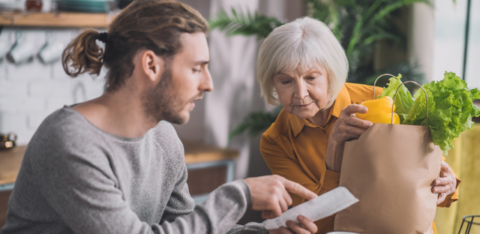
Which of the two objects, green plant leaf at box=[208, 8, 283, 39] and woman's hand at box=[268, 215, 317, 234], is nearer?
woman's hand at box=[268, 215, 317, 234]

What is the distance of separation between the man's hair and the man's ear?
0.01 meters

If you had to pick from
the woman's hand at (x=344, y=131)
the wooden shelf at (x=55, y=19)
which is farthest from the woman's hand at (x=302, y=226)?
the wooden shelf at (x=55, y=19)

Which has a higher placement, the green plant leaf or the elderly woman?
the green plant leaf

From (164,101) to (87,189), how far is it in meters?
0.26

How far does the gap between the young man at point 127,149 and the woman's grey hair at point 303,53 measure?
1.04 feet

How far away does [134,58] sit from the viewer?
0.98 meters

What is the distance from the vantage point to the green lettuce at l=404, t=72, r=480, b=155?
3.06 feet

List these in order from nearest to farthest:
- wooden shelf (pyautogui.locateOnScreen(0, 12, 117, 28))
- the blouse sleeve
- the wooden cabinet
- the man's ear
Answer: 1. the man's ear
2. the blouse sleeve
3. wooden shelf (pyautogui.locateOnScreen(0, 12, 117, 28))
4. the wooden cabinet

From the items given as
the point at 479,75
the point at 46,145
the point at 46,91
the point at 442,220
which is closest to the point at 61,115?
the point at 46,145

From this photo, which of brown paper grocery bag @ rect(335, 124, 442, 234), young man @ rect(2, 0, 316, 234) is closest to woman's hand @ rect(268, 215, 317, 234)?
young man @ rect(2, 0, 316, 234)

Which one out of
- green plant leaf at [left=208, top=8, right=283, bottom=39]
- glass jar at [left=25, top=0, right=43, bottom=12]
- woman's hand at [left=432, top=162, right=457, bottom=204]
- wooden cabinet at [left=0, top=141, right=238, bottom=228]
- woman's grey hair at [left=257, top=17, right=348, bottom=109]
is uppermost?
glass jar at [left=25, top=0, right=43, bottom=12]

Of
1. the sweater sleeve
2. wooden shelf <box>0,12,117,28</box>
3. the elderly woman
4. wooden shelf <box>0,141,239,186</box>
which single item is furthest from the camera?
wooden shelf <box>0,12,117,28</box>

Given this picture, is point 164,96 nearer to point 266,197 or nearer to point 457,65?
point 266,197

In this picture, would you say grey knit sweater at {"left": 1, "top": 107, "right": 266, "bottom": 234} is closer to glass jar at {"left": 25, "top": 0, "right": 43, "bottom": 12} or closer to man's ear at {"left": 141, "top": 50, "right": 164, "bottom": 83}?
man's ear at {"left": 141, "top": 50, "right": 164, "bottom": 83}
